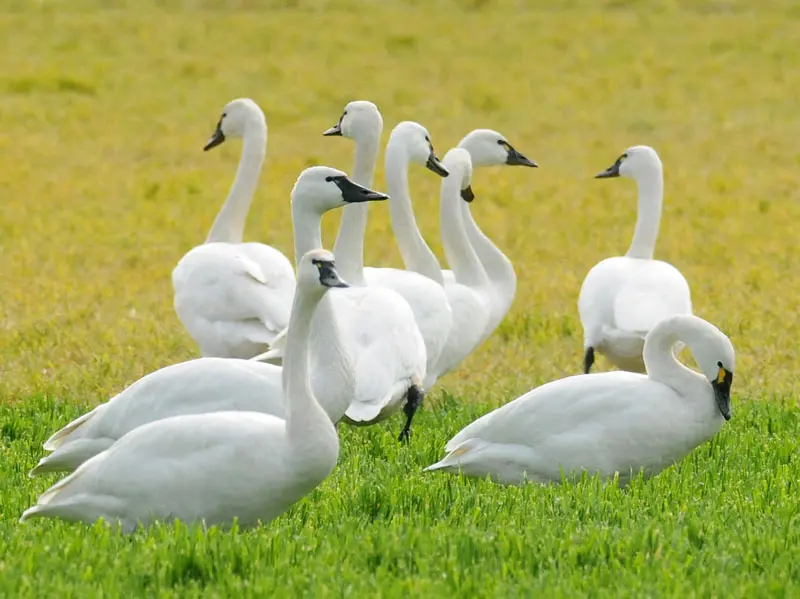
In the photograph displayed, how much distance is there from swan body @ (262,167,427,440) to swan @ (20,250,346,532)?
137 cm

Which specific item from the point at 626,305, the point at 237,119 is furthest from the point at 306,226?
the point at 237,119

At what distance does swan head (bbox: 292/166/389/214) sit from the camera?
6.90m

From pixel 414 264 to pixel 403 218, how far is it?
1.03ft

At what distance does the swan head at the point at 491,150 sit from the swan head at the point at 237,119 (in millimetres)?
1612

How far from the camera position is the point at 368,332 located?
783cm

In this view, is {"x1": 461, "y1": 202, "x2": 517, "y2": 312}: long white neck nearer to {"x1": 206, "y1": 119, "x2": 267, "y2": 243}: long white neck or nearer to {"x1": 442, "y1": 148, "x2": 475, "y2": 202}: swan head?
{"x1": 442, "y1": 148, "x2": 475, "y2": 202}: swan head

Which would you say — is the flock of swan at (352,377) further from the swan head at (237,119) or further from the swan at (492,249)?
the swan head at (237,119)

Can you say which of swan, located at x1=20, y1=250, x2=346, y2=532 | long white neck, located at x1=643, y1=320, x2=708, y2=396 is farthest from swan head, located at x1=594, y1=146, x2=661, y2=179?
swan, located at x1=20, y1=250, x2=346, y2=532

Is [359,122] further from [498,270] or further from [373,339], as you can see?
[373,339]

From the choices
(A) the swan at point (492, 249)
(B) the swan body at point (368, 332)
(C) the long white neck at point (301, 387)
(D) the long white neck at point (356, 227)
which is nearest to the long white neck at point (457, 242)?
(A) the swan at point (492, 249)

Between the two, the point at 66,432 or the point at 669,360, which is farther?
the point at 669,360

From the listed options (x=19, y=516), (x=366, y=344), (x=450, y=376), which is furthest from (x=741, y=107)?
(x=19, y=516)

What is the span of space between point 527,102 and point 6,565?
21632 mm

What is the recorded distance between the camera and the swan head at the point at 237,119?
38.2ft
